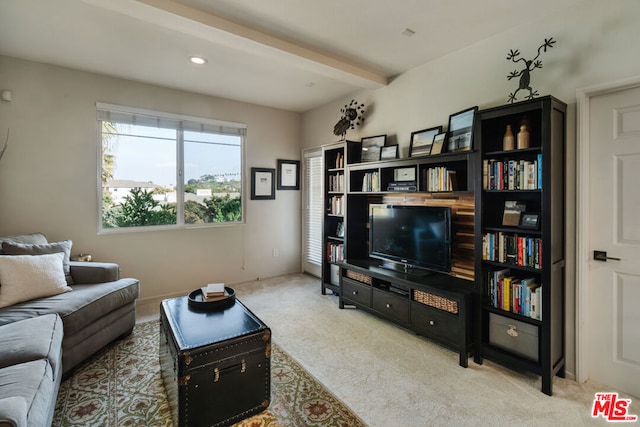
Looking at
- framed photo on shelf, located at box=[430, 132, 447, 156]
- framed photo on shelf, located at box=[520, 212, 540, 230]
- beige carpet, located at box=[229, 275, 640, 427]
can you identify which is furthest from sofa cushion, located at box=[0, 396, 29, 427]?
framed photo on shelf, located at box=[430, 132, 447, 156]

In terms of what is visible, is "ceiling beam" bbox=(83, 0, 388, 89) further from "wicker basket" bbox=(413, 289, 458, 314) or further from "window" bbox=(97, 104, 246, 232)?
"wicker basket" bbox=(413, 289, 458, 314)

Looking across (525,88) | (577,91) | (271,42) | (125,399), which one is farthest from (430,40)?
(125,399)

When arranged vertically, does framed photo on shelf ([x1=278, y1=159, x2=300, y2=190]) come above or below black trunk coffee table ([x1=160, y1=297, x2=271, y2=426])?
above

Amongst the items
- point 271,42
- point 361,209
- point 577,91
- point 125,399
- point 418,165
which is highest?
point 271,42

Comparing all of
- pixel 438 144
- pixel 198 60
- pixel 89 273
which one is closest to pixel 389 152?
pixel 438 144

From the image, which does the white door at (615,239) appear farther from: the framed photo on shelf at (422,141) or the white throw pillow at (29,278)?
the white throw pillow at (29,278)

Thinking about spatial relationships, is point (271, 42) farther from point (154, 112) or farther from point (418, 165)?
point (154, 112)

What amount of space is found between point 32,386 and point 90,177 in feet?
8.98

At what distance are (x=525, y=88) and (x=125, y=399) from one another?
351cm

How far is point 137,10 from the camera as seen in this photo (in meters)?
2.15

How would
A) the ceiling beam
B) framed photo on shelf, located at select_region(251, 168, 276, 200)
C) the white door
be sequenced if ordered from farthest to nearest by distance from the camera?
framed photo on shelf, located at select_region(251, 168, 276, 200)
the ceiling beam
the white door

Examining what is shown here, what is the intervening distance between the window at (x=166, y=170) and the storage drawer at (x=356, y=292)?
1.98 m

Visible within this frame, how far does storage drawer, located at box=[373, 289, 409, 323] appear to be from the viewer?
2891 millimetres

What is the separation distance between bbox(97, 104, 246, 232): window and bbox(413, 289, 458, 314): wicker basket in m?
2.83
